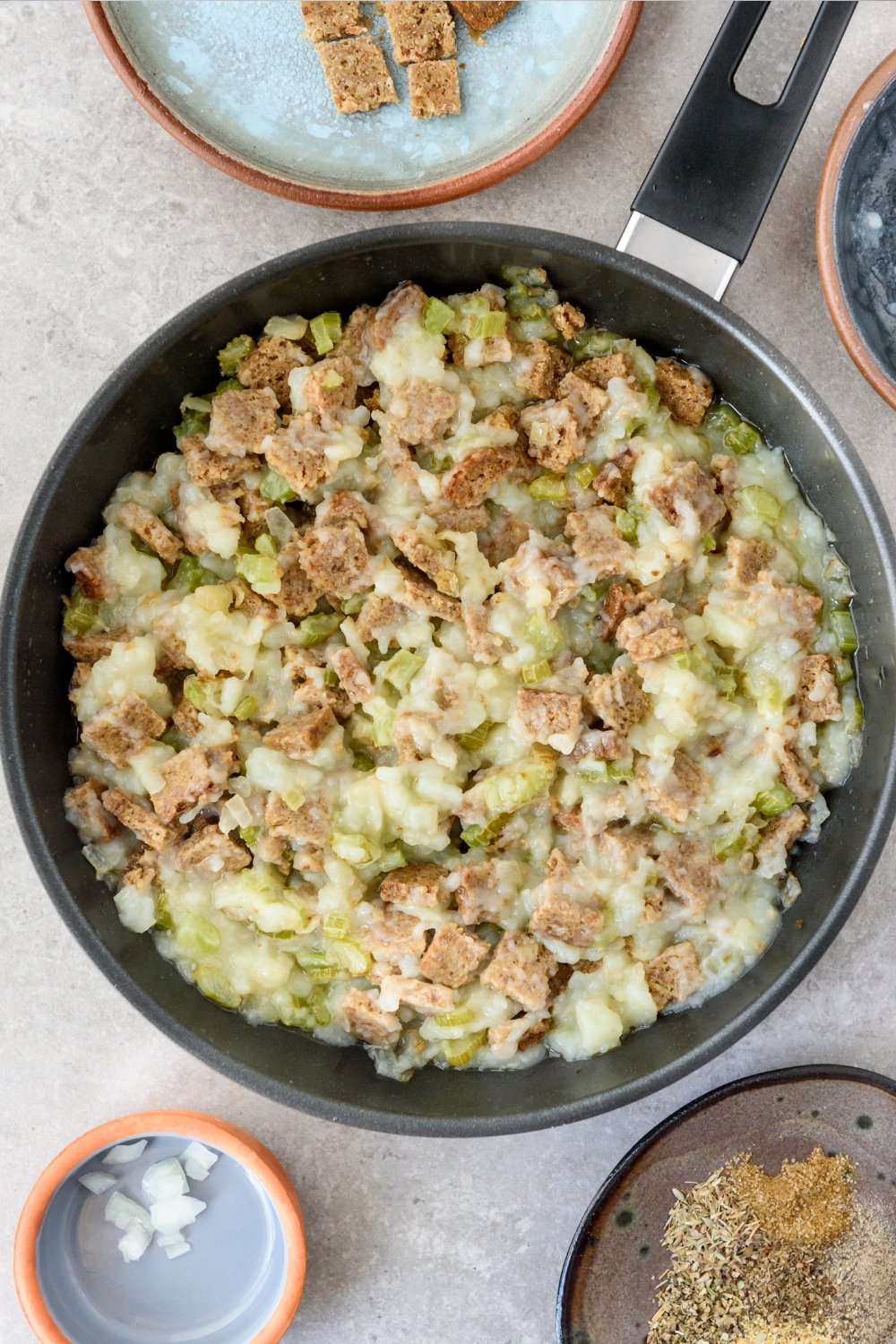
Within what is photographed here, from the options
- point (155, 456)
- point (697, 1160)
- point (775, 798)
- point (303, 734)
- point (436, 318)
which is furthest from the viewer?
point (697, 1160)

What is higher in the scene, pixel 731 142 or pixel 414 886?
pixel 731 142

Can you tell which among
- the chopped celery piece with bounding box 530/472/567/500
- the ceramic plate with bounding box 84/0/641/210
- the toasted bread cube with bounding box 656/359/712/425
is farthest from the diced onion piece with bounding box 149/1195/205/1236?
the ceramic plate with bounding box 84/0/641/210

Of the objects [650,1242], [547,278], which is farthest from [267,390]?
[650,1242]

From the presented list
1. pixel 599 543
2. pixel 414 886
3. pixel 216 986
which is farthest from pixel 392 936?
pixel 599 543

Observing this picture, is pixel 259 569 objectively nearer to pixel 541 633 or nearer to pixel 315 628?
pixel 315 628

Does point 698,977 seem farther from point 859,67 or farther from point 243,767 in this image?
point 859,67
